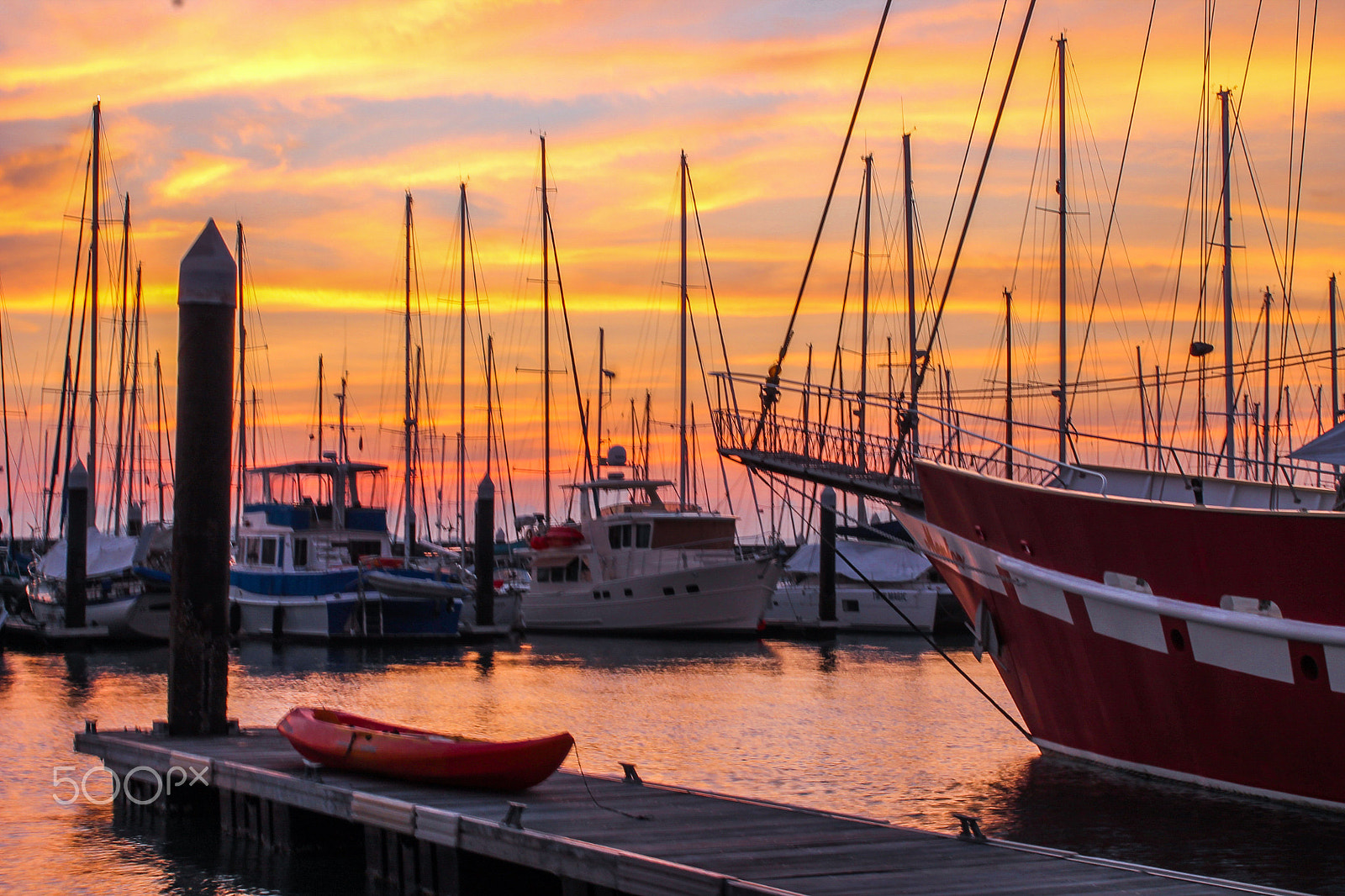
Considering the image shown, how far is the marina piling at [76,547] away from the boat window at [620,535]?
50.6ft

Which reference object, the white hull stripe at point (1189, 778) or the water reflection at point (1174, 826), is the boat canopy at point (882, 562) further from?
the water reflection at point (1174, 826)

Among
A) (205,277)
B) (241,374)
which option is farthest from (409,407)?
(205,277)

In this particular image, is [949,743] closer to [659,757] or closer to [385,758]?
[659,757]

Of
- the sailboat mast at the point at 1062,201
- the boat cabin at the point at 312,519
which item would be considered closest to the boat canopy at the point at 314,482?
the boat cabin at the point at 312,519

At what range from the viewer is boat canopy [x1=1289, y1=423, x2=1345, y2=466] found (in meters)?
12.5

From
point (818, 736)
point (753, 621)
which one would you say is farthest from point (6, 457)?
point (818, 736)

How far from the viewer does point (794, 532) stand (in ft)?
211

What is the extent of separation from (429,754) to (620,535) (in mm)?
32643

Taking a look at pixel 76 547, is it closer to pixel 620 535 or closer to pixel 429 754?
pixel 620 535

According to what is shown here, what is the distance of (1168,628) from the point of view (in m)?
13.6

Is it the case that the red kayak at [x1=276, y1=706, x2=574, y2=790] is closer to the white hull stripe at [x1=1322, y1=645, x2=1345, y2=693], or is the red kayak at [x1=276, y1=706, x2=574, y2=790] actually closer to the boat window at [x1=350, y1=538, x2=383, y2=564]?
the white hull stripe at [x1=1322, y1=645, x2=1345, y2=693]

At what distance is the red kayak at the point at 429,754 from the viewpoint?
11.2m

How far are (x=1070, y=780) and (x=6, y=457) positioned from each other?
158 ft

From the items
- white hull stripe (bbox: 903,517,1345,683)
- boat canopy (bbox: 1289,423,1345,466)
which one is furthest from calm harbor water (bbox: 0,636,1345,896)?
boat canopy (bbox: 1289,423,1345,466)
